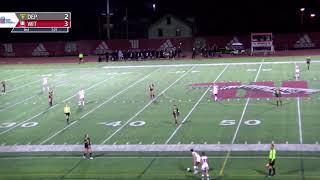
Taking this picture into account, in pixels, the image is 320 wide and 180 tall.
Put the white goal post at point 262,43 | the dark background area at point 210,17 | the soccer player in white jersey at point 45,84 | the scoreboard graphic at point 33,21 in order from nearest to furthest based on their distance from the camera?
the scoreboard graphic at point 33,21 < the soccer player in white jersey at point 45,84 < the white goal post at point 262,43 < the dark background area at point 210,17

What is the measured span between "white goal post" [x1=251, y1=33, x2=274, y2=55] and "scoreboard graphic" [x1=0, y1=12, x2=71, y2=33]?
40.5 metres

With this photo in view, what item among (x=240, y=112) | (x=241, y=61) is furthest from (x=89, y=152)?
(x=241, y=61)

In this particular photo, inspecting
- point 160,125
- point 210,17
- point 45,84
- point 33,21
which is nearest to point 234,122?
point 160,125

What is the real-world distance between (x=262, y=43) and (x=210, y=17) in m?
24.7

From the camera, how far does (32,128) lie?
3200 centimetres

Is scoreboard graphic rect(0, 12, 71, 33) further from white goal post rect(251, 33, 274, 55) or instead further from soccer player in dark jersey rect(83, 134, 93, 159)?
white goal post rect(251, 33, 274, 55)

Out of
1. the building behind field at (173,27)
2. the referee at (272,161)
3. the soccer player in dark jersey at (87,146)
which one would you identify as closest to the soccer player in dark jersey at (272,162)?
the referee at (272,161)

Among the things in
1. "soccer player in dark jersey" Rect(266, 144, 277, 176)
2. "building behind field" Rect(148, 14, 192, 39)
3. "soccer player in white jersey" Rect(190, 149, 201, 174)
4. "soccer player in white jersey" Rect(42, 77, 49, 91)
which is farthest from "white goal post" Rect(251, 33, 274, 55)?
"soccer player in dark jersey" Rect(266, 144, 277, 176)

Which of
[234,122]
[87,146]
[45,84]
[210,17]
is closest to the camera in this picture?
[87,146]

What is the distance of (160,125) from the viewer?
102 ft

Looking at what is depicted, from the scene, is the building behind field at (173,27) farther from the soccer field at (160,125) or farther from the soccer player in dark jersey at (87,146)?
the soccer player in dark jersey at (87,146)

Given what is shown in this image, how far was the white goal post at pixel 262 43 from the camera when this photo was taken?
63519 mm

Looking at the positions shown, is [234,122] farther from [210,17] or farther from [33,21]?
[210,17]

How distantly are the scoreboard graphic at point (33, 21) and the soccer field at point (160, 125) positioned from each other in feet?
19.0
